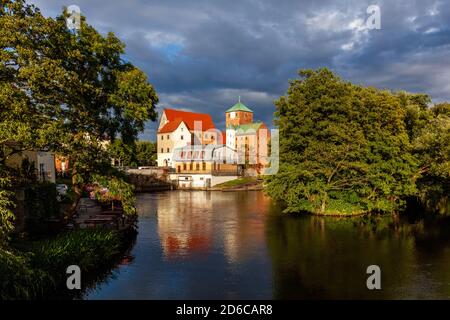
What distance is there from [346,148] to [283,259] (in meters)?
18.8

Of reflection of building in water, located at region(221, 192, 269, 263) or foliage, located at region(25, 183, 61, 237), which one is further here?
reflection of building in water, located at region(221, 192, 269, 263)

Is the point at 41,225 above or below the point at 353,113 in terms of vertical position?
below

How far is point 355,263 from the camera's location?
22.4 m

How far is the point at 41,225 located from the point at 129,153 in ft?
25.2

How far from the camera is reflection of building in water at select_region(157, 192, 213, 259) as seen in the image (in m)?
26.4

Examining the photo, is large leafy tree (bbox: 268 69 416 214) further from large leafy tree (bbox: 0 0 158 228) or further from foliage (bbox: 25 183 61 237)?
foliage (bbox: 25 183 61 237)

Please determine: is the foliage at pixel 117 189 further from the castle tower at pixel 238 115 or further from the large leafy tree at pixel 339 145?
the castle tower at pixel 238 115

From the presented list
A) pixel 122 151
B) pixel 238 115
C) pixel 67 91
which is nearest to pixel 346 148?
pixel 122 151

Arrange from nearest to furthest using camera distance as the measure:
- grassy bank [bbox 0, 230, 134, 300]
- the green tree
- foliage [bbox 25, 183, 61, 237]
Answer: grassy bank [bbox 0, 230, 134, 300] < foliage [bbox 25, 183, 61, 237] < the green tree

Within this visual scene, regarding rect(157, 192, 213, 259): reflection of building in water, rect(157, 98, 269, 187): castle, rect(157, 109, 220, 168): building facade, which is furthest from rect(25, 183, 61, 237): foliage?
rect(157, 109, 220, 168): building facade

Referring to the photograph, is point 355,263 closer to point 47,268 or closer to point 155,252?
point 155,252

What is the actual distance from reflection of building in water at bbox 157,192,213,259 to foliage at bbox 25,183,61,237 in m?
8.49

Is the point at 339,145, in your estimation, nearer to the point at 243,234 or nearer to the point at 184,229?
the point at 243,234
